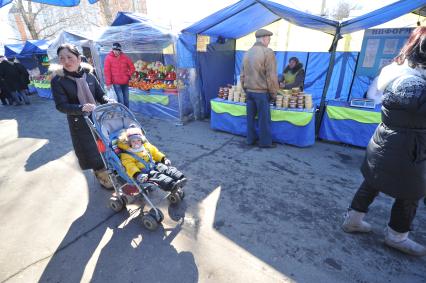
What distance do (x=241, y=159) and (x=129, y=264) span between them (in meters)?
2.49

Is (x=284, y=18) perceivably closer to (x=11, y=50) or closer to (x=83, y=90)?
(x=83, y=90)

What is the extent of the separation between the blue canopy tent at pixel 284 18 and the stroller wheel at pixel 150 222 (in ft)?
12.5

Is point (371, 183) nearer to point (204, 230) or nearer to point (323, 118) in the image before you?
point (204, 230)

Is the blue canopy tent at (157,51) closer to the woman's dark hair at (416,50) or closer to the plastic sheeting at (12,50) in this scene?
the woman's dark hair at (416,50)

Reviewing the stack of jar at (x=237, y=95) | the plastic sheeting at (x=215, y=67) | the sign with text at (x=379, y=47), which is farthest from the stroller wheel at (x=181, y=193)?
the sign with text at (x=379, y=47)

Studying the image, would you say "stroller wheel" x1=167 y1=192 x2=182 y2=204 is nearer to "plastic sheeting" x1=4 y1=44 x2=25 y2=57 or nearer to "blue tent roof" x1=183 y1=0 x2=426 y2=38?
"blue tent roof" x1=183 y1=0 x2=426 y2=38

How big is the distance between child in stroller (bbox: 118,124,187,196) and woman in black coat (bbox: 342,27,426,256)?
1791 mm

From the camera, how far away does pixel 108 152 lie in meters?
2.61

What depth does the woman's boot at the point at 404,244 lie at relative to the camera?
2098 millimetres

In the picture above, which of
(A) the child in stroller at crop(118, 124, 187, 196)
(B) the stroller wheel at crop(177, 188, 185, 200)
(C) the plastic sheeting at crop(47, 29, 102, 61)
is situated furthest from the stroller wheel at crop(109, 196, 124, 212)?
A: (C) the plastic sheeting at crop(47, 29, 102, 61)

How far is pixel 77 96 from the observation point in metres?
2.64

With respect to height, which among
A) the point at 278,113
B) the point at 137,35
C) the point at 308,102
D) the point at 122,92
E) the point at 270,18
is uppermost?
the point at 270,18

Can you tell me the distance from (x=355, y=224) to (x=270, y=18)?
5341 millimetres

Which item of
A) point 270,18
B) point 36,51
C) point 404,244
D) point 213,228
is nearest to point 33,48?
point 36,51
